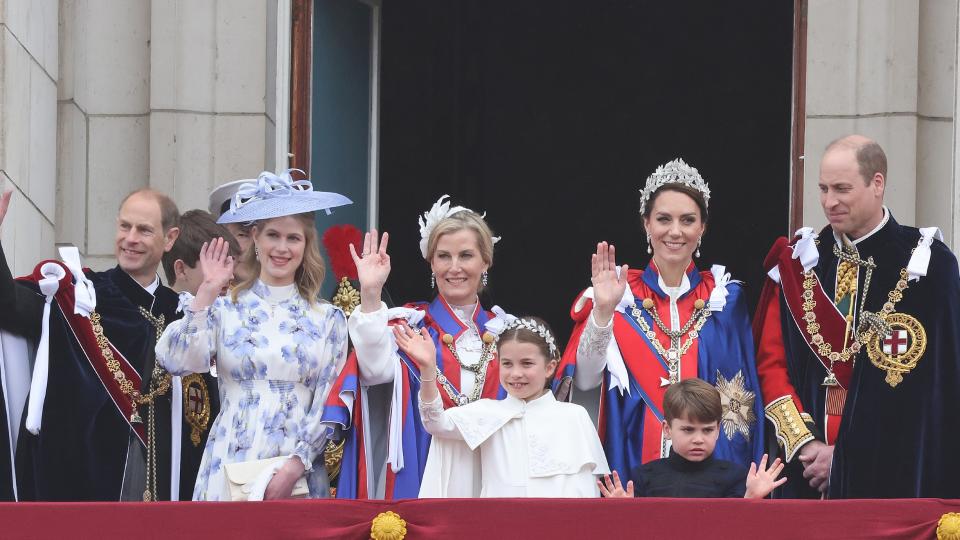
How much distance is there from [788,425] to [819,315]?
39 cm

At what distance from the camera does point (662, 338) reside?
660 centimetres

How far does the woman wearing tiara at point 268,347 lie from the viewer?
6.12m

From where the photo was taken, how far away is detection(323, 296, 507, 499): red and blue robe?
6227 mm

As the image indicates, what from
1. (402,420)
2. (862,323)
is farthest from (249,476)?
(862,323)

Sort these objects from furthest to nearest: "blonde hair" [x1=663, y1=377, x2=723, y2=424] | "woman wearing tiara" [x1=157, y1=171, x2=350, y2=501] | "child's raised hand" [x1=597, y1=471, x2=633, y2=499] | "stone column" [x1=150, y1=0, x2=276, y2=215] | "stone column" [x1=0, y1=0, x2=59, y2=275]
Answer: "stone column" [x1=150, y1=0, x2=276, y2=215] < "stone column" [x1=0, y1=0, x2=59, y2=275] < "woman wearing tiara" [x1=157, y1=171, x2=350, y2=501] < "blonde hair" [x1=663, y1=377, x2=723, y2=424] < "child's raised hand" [x1=597, y1=471, x2=633, y2=499]

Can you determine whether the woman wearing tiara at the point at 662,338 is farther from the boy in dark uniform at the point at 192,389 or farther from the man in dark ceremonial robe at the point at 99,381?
the man in dark ceremonial robe at the point at 99,381

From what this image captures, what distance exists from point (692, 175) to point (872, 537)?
171cm

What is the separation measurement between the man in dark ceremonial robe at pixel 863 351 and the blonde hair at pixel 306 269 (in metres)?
1.52

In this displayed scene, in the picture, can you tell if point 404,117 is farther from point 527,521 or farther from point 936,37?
point 527,521

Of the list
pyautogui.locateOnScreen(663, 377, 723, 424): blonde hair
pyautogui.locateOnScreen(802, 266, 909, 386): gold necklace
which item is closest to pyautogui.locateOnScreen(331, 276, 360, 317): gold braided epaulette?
pyautogui.locateOnScreen(663, 377, 723, 424): blonde hair

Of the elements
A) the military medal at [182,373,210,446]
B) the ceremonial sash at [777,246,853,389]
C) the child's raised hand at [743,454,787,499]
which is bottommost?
the child's raised hand at [743,454,787,499]

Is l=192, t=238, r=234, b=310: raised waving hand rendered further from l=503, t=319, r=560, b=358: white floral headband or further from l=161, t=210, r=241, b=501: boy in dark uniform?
l=503, t=319, r=560, b=358: white floral headband

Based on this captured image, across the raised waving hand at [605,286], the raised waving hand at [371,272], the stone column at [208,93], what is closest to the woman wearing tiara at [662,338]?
the raised waving hand at [605,286]

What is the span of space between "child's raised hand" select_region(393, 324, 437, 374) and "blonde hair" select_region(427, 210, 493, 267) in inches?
15.8
